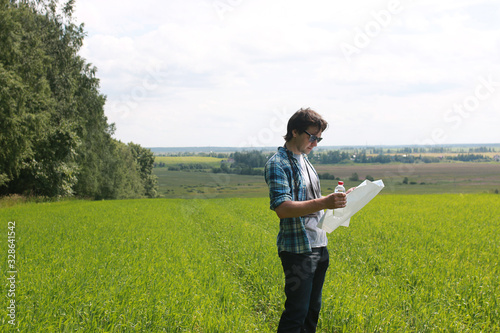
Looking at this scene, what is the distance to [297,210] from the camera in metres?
3.10

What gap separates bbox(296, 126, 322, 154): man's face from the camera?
3.32m

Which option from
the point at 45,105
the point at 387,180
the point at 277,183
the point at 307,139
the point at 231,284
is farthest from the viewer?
the point at 387,180

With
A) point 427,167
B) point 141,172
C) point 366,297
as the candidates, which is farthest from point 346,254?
point 141,172

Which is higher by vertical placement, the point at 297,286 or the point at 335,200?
the point at 335,200

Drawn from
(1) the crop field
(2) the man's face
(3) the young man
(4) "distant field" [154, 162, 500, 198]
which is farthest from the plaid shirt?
(4) "distant field" [154, 162, 500, 198]

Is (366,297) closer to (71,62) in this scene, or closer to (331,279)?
(331,279)

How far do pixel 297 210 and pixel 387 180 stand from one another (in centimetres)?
2715

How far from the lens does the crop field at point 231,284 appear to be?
4641 millimetres

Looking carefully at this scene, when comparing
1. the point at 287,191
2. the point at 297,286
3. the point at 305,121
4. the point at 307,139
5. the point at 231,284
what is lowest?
the point at 231,284

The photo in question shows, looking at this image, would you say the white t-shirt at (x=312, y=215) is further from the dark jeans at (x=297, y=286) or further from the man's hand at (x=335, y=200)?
the man's hand at (x=335, y=200)

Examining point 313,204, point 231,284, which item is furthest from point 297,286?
point 231,284

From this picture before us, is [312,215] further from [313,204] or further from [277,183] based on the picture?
[277,183]

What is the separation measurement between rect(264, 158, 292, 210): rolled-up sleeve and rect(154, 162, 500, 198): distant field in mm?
19922

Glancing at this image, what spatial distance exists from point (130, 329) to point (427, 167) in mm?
75905
